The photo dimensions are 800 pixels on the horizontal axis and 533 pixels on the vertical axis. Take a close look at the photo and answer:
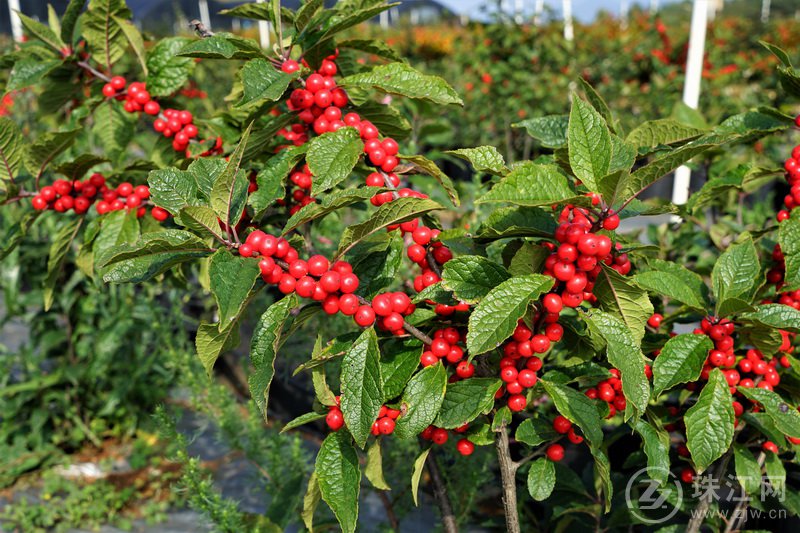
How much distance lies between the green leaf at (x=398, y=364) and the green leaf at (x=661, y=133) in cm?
57

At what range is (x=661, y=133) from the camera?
1.25m

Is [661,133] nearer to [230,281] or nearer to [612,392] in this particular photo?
[612,392]

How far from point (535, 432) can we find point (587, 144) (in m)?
0.58

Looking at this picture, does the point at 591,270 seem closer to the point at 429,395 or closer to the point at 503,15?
the point at 429,395

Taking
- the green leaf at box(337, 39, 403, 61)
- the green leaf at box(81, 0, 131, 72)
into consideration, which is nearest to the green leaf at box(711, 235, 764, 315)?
the green leaf at box(337, 39, 403, 61)

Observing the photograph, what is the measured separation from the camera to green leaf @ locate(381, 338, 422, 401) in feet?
3.62

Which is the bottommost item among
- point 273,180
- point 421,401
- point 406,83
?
point 421,401

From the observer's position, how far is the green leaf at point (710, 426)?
1.09 meters

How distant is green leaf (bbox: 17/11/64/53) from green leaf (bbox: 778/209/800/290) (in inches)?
65.2

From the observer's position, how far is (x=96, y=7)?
1503 millimetres

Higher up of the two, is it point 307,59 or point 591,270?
point 307,59

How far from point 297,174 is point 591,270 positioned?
63 centimetres

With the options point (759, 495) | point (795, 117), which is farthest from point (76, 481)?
point (795, 117)

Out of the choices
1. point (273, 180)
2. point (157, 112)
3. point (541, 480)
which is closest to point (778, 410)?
point (541, 480)
